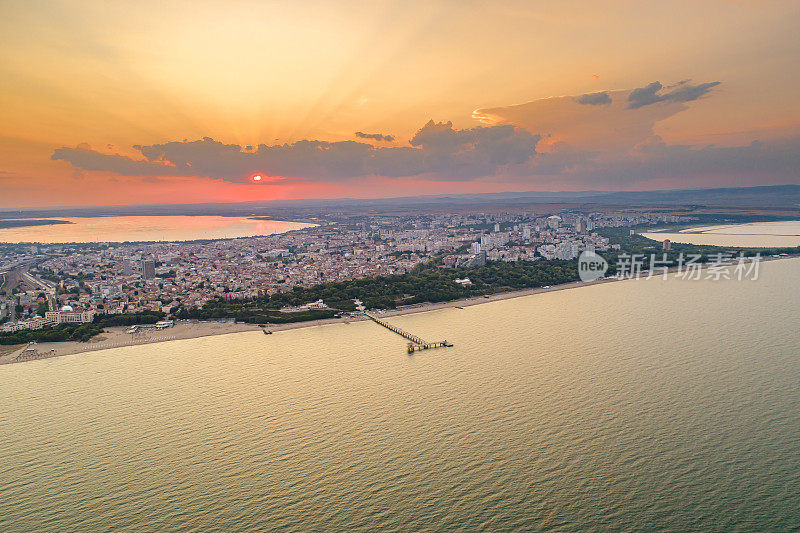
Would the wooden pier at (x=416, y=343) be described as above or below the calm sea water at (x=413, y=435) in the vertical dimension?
above

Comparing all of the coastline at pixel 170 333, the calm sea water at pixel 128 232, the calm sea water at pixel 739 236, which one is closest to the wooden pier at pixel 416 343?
the coastline at pixel 170 333

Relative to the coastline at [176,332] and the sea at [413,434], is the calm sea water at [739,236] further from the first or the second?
the coastline at [176,332]

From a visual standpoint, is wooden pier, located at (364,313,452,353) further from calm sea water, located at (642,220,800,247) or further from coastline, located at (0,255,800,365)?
calm sea water, located at (642,220,800,247)

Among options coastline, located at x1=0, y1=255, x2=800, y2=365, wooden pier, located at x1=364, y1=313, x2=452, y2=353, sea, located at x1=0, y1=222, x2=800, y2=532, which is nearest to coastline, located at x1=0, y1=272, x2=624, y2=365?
coastline, located at x1=0, y1=255, x2=800, y2=365

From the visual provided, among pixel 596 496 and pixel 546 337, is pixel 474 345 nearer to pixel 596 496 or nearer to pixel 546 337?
pixel 546 337

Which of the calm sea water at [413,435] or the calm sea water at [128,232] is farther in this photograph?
the calm sea water at [128,232]

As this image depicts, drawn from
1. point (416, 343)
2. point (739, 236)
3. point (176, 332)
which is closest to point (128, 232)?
point (176, 332)
